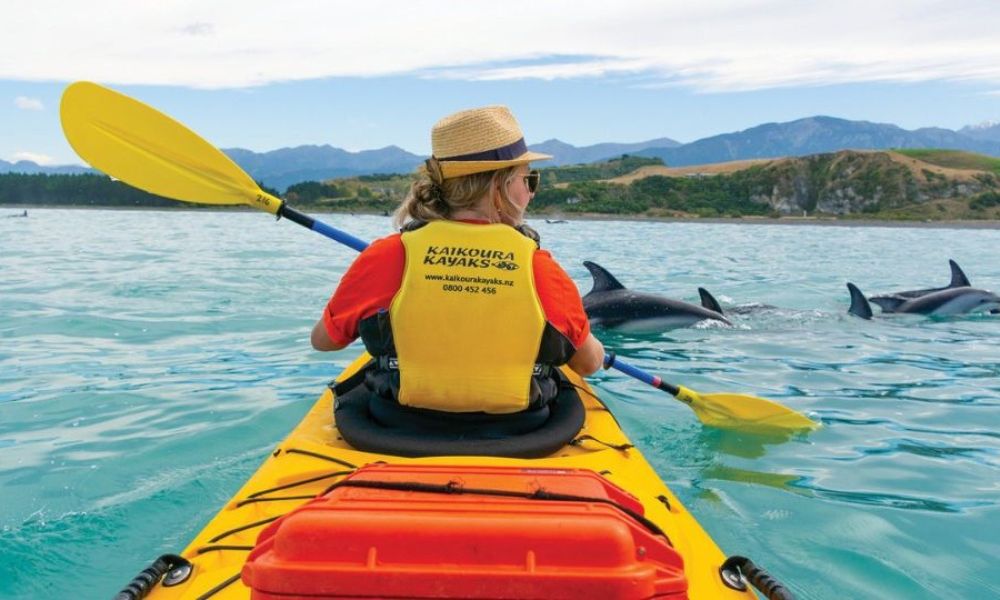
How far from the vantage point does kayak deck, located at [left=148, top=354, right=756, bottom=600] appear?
284cm

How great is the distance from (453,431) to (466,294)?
2.35 feet

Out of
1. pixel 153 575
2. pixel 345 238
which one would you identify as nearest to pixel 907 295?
pixel 345 238

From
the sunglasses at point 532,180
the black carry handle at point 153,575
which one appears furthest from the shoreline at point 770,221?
the black carry handle at point 153,575

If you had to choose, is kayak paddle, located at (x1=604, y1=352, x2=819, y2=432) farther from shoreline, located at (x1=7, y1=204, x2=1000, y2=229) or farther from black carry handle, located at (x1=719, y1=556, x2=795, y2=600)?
shoreline, located at (x1=7, y1=204, x2=1000, y2=229)

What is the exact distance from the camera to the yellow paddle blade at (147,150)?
683 centimetres

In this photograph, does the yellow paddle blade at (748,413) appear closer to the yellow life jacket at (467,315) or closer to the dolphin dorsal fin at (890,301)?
the yellow life jacket at (467,315)

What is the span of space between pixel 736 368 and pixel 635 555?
7.98m

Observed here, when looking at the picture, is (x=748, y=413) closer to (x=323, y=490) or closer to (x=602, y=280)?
(x=323, y=490)

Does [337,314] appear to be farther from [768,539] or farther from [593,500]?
[768,539]

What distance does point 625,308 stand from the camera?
1187 centimetres

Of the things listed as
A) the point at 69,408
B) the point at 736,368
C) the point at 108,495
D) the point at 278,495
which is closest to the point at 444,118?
the point at 278,495

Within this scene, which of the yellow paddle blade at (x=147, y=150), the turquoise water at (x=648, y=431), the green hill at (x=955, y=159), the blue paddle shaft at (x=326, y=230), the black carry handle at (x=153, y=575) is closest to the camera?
the black carry handle at (x=153, y=575)

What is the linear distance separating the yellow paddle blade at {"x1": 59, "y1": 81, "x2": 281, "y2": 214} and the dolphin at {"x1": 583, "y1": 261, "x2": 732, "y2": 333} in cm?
578

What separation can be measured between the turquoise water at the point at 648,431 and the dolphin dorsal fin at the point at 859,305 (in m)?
0.25
